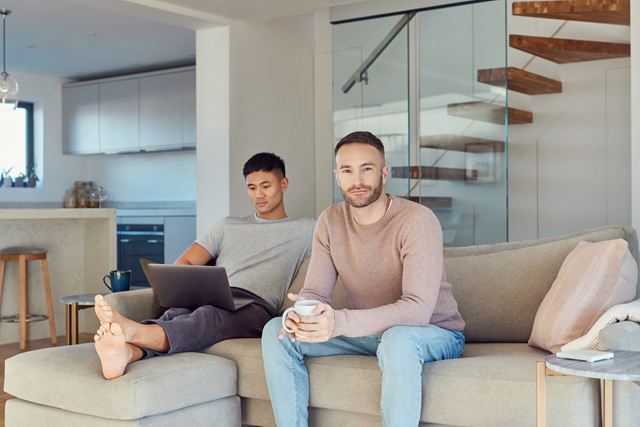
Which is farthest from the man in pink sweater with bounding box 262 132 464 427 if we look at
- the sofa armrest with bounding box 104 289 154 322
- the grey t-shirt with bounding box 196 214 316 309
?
the sofa armrest with bounding box 104 289 154 322

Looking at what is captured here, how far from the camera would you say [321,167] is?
5555 millimetres

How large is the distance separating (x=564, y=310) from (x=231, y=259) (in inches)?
60.0

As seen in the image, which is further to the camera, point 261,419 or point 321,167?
point 321,167

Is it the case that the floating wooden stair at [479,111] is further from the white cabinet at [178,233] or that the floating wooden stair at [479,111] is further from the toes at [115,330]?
the white cabinet at [178,233]

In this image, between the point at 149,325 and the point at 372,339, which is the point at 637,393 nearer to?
the point at 372,339

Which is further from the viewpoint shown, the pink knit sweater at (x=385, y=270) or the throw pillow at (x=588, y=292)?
the throw pillow at (x=588, y=292)

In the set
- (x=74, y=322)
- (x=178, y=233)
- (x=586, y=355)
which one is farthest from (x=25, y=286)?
(x=586, y=355)

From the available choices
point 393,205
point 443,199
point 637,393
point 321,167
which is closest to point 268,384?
point 393,205

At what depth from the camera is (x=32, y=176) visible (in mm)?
7383

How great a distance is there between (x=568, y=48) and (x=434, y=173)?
122 cm

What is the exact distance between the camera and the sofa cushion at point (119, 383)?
2.17 meters

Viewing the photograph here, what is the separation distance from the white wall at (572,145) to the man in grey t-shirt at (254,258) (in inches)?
97.4

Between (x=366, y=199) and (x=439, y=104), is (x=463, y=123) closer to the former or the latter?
(x=439, y=104)

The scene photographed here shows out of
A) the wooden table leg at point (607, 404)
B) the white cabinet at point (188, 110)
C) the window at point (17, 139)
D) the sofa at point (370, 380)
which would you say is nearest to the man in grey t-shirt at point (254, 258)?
the sofa at point (370, 380)
